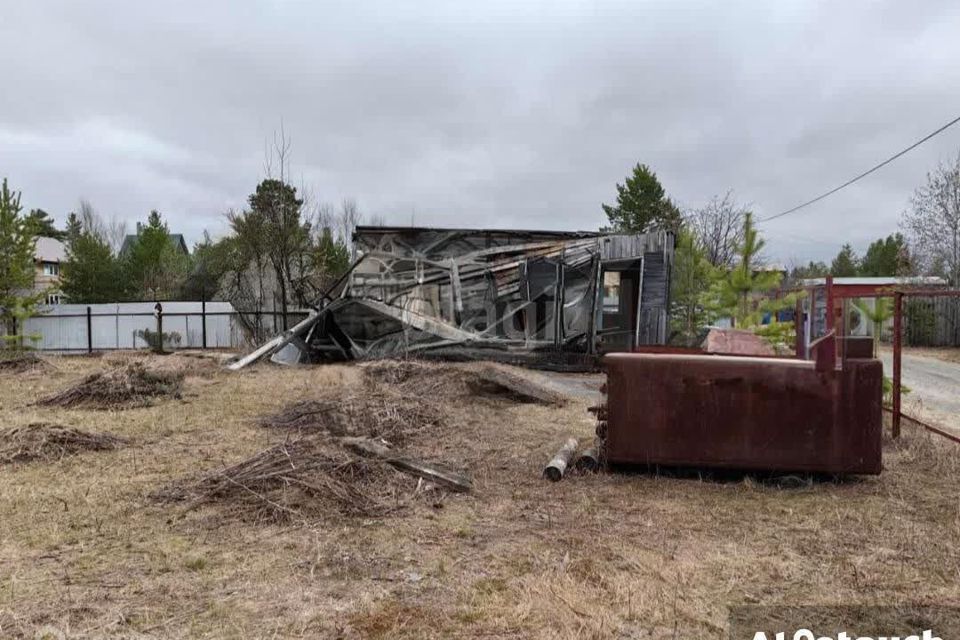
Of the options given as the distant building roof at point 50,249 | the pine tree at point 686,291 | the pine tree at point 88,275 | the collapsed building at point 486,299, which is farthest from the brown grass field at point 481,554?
the distant building roof at point 50,249

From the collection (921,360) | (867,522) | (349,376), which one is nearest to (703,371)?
(867,522)

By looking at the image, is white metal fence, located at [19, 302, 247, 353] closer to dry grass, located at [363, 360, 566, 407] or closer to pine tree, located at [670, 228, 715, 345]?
dry grass, located at [363, 360, 566, 407]

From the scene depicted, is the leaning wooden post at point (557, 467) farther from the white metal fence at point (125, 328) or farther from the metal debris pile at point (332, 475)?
the white metal fence at point (125, 328)

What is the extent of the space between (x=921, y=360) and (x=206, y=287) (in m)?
28.2

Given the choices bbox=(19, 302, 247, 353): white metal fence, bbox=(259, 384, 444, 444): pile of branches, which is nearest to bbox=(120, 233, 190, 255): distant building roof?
bbox=(19, 302, 247, 353): white metal fence

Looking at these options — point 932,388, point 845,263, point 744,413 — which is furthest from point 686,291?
point 845,263

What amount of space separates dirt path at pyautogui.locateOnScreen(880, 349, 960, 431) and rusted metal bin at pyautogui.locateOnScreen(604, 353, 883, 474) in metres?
4.21

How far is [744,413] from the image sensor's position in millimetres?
5148

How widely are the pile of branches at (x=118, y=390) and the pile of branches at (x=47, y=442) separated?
2472 mm

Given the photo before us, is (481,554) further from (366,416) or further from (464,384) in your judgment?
(464,384)

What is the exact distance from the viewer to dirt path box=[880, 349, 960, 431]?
8.87 m

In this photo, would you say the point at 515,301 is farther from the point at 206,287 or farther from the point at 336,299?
the point at 206,287

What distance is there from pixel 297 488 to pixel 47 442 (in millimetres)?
3424

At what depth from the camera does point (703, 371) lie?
5.23 m
